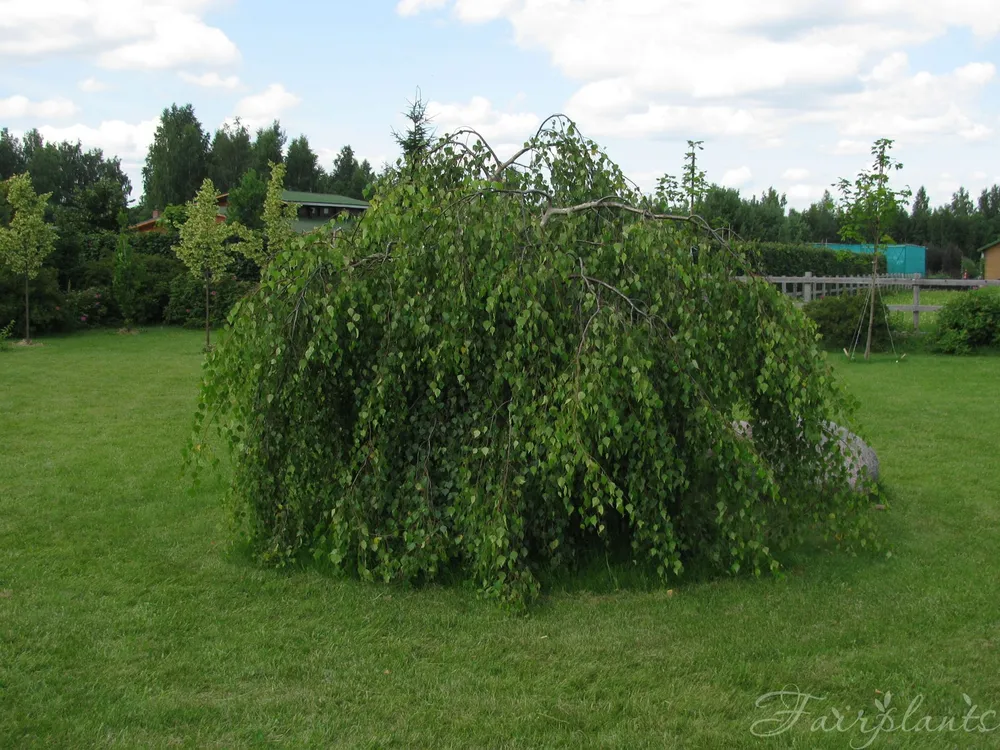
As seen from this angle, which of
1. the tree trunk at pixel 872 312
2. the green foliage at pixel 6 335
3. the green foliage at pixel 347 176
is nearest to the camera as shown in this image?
the tree trunk at pixel 872 312

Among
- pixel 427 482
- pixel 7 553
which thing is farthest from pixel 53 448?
pixel 427 482

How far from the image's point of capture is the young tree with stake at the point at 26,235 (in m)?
16.4

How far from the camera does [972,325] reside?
1420 cm

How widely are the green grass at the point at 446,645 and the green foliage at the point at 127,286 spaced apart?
14.5 m

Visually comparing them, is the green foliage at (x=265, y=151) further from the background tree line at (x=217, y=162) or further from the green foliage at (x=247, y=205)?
the green foliage at (x=247, y=205)

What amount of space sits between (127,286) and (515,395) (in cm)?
1768

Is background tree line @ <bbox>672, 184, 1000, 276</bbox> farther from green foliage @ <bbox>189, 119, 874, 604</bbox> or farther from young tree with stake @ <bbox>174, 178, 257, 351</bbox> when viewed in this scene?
green foliage @ <bbox>189, 119, 874, 604</bbox>

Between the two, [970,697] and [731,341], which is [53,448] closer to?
[731,341]

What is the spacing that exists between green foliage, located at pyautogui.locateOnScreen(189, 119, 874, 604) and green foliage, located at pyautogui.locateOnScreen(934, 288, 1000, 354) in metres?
10.9

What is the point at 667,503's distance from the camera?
475cm

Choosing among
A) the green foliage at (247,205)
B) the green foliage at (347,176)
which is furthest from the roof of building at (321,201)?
the green foliage at (347,176)

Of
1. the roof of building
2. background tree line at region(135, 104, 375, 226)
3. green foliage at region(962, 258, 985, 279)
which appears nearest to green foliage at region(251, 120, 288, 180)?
background tree line at region(135, 104, 375, 226)

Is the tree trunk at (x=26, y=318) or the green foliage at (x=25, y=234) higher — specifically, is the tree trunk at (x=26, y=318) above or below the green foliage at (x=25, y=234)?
below

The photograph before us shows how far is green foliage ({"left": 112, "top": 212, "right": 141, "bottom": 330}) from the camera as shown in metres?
19.6
